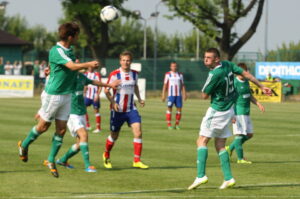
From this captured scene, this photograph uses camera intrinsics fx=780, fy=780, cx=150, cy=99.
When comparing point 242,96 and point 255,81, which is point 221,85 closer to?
point 255,81

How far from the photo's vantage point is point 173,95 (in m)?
25.4

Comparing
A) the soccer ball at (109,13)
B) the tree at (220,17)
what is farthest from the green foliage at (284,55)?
the soccer ball at (109,13)

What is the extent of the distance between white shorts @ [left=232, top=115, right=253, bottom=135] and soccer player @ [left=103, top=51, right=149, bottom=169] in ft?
7.14

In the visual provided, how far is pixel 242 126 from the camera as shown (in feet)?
49.8

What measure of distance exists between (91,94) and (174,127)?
2741 millimetres

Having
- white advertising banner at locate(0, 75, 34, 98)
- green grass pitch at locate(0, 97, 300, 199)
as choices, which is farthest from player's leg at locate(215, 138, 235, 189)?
white advertising banner at locate(0, 75, 34, 98)

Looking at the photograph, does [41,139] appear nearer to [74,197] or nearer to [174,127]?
[174,127]

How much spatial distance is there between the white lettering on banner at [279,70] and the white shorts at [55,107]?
38.4m

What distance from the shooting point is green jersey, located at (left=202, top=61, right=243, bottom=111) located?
10961 mm

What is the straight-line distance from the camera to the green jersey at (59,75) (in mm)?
11086

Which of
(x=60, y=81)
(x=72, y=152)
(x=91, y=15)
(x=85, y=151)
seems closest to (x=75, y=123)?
(x=72, y=152)

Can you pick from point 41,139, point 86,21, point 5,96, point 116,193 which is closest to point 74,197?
point 116,193

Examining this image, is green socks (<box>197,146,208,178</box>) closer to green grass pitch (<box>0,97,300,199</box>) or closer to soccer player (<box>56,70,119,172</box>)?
green grass pitch (<box>0,97,300,199</box>)

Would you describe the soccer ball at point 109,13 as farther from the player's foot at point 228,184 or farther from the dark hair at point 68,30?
the player's foot at point 228,184
